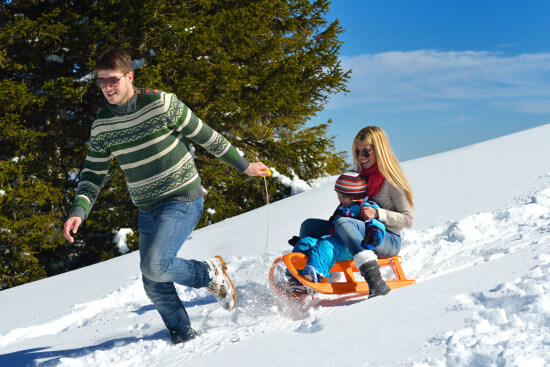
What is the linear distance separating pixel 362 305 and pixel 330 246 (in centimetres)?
68

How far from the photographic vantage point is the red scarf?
11.3 ft

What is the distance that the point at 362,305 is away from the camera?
275 cm

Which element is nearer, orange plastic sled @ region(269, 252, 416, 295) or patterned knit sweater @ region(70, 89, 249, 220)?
patterned knit sweater @ region(70, 89, 249, 220)

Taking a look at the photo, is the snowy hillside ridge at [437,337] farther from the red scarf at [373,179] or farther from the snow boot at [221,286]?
the red scarf at [373,179]

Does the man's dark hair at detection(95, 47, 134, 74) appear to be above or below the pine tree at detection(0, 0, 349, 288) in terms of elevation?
below

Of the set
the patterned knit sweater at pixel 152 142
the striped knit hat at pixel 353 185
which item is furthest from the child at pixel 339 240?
the patterned knit sweater at pixel 152 142

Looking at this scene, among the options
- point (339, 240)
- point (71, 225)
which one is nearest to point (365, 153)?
point (339, 240)

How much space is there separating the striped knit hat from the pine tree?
5.94m

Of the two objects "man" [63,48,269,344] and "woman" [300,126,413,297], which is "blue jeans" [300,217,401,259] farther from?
"man" [63,48,269,344]

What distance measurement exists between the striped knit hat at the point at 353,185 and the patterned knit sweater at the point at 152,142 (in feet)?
3.84

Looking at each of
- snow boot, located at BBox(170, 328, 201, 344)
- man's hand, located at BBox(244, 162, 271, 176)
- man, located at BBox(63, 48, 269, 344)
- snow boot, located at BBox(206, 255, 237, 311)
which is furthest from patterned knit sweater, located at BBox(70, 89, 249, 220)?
snow boot, located at BBox(170, 328, 201, 344)

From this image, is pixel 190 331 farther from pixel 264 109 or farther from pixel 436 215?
pixel 264 109

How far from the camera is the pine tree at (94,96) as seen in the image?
8.61 meters

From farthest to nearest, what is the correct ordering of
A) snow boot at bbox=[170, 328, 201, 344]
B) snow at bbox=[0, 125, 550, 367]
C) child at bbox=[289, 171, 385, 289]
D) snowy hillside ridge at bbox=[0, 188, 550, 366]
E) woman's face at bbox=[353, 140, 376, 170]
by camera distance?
1. woman's face at bbox=[353, 140, 376, 170]
2. child at bbox=[289, 171, 385, 289]
3. snow boot at bbox=[170, 328, 201, 344]
4. snow at bbox=[0, 125, 550, 367]
5. snowy hillside ridge at bbox=[0, 188, 550, 366]
